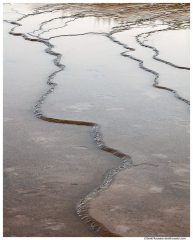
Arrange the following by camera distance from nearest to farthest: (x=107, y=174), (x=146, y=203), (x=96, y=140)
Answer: (x=146, y=203)
(x=107, y=174)
(x=96, y=140)

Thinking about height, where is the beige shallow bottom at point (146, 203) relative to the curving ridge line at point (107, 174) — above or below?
above

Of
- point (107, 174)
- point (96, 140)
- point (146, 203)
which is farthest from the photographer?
point (96, 140)

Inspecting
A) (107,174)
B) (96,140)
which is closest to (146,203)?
(107,174)

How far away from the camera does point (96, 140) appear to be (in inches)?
71.2

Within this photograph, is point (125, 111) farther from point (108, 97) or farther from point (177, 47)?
point (177, 47)

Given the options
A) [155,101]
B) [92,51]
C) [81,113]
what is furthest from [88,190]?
[92,51]

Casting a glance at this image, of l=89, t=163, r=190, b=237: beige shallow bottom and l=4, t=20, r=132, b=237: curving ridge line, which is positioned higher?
l=89, t=163, r=190, b=237: beige shallow bottom

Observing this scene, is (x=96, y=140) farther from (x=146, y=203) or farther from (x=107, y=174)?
(x=146, y=203)

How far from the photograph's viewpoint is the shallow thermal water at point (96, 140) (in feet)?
3.89

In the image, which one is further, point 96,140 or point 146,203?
point 96,140

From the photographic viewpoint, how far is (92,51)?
397cm

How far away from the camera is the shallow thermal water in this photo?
1.18 meters

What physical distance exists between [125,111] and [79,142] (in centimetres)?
52

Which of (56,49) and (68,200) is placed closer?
(68,200)
